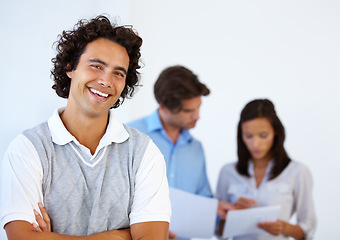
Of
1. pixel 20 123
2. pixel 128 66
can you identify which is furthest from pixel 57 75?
pixel 20 123

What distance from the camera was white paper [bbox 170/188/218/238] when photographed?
6.42ft

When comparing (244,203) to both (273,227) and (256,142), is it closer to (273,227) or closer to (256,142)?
(273,227)

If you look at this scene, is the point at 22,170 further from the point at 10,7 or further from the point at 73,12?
the point at 73,12

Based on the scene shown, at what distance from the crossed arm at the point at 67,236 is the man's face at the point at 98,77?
0.32m

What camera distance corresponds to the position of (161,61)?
3.11 meters

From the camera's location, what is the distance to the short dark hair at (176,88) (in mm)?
2164

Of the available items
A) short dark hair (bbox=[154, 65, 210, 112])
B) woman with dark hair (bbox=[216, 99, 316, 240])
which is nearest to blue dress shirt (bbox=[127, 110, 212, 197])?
short dark hair (bbox=[154, 65, 210, 112])

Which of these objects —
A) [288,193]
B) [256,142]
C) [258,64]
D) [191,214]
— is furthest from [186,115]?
[258,64]

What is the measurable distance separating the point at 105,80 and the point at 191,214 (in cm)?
98

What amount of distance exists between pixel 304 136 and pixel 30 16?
208 centimetres

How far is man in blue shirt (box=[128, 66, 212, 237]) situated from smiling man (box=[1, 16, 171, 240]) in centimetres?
80

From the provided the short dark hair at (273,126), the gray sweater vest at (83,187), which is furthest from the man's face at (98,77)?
the short dark hair at (273,126)

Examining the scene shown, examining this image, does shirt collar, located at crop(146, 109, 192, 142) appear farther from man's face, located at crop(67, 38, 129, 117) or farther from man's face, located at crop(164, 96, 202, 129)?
man's face, located at crop(67, 38, 129, 117)

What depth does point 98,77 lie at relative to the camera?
1268 mm
